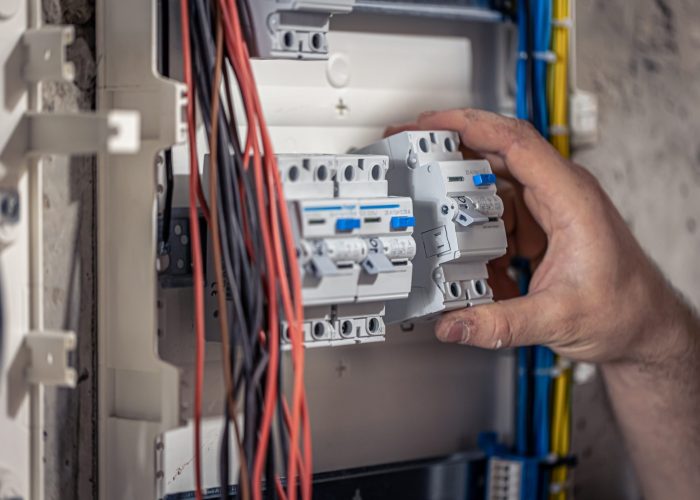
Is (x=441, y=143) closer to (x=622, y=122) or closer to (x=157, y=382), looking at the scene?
(x=157, y=382)

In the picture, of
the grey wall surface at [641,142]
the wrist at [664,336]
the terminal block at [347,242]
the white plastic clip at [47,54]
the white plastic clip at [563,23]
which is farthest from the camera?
the grey wall surface at [641,142]

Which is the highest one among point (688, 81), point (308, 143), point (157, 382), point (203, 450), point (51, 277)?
point (688, 81)

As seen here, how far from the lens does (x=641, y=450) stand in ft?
5.89

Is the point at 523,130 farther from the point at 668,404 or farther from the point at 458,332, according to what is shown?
the point at 668,404

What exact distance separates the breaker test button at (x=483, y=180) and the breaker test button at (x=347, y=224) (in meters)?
0.22

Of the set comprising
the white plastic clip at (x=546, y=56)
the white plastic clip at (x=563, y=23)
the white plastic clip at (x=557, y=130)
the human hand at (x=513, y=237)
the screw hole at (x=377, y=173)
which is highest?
the white plastic clip at (x=563, y=23)

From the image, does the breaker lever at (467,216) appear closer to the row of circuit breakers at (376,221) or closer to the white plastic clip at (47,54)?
the row of circuit breakers at (376,221)

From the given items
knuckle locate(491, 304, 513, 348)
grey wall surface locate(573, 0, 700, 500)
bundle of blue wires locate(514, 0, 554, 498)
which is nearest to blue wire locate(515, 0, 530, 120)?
bundle of blue wires locate(514, 0, 554, 498)

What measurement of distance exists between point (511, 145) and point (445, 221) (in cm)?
25

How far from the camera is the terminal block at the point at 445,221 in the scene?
4.51 ft

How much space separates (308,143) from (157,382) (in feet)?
1.70

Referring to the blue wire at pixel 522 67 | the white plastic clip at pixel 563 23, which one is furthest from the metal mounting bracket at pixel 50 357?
the white plastic clip at pixel 563 23

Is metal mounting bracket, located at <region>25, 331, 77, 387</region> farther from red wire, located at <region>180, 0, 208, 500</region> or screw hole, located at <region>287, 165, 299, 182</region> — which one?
screw hole, located at <region>287, 165, 299, 182</region>

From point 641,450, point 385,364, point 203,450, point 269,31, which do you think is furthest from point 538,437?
point 269,31
